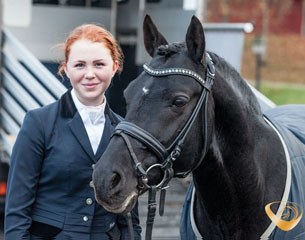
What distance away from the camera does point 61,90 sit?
608 centimetres

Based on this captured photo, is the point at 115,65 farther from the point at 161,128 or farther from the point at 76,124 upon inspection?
the point at 161,128

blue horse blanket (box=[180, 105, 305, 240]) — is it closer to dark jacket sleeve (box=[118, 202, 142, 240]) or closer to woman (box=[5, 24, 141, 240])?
dark jacket sleeve (box=[118, 202, 142, 240])

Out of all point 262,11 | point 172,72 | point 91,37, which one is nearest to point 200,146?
point 172,72

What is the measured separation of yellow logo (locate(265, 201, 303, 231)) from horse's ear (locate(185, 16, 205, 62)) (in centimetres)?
81

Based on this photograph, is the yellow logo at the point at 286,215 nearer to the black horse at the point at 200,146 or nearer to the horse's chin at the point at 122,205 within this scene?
the black horse at the point at 200,146

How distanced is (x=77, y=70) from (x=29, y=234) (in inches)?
28.5

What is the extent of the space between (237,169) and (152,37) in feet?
2.33

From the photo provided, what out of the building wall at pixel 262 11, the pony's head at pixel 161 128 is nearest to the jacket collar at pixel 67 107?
the pony's head at pixel 161 128

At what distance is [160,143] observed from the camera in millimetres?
2943

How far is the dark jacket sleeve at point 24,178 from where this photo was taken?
10.1 ft

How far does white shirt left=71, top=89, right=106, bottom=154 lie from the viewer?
3230mm

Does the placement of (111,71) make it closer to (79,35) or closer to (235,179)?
(79,35)

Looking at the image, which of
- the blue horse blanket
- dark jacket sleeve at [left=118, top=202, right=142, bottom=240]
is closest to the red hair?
dark jacket sleeve at [left=118, top=202, right=142, bottom=240]

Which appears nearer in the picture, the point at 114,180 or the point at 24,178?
the point at 114,180
